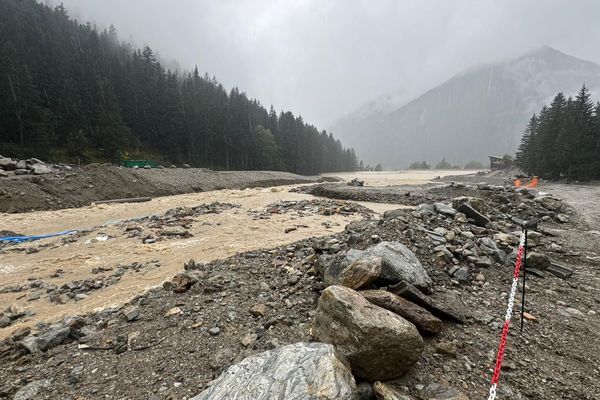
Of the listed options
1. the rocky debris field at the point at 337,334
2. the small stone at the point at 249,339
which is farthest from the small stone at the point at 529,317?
the small stone at the point at 249,339

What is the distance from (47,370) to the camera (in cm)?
429

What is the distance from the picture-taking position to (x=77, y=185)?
23656mm

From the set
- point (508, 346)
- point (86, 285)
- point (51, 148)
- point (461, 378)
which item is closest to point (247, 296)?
point (461, 378)

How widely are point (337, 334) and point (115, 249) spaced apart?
1117cm

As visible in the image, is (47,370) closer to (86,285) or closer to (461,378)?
(86,285)

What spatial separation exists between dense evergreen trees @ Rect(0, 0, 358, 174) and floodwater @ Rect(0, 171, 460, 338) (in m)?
34.3

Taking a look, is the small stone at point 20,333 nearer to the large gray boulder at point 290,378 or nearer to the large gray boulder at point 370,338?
the large gray boulder at point 290,378

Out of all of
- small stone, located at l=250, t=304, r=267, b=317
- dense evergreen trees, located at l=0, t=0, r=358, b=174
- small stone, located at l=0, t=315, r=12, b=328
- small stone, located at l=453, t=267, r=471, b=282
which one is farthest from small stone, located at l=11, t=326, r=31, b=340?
dense evergreen trees, located at l=0, t=0, r=358, b=174

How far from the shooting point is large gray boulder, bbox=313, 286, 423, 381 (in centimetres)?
353

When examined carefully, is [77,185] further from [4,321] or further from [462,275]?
[462,275]

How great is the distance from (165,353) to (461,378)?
437 cm

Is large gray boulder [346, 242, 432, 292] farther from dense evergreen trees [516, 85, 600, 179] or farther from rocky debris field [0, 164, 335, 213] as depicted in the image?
dense evergreen trees [516, 85, 600, 179]

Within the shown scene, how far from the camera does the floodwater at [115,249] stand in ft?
24.4

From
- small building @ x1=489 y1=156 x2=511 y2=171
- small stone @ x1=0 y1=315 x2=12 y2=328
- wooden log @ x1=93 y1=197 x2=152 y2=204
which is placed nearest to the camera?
small stone @ x1=0 y1=315 x2=12 y2=328
